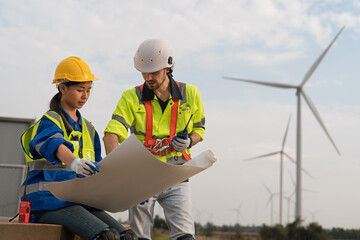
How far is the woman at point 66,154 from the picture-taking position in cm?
293

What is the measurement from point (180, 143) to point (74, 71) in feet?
3.45

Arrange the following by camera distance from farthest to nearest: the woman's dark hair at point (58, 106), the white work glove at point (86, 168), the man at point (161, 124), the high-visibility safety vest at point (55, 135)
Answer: the man at point (161, 124) < the woman's dark hair at point (58, 106) < the high-visibility safety vest at point (55, 135) < the white work glove at point (86, 168)

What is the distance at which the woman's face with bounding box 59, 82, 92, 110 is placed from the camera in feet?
11.3

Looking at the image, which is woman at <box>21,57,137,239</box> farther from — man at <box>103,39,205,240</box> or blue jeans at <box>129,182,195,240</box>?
blue jeans at <box>129,182,195,240</box>

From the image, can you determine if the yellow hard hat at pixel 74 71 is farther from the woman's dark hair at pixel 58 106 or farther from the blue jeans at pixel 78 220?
the blue jeans at pixel 78 220

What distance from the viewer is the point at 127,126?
14.0 feet

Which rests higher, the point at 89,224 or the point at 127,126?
the point at 127,126

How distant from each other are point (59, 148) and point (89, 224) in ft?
1.52

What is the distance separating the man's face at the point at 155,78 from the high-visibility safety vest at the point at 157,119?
153mm

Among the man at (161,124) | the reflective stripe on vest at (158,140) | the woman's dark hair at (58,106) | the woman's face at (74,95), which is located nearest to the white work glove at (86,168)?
the woman's dark hair at (58,106)

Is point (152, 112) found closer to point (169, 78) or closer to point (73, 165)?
point (169, 78)

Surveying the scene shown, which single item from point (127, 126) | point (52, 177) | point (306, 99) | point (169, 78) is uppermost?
point (306, 99)

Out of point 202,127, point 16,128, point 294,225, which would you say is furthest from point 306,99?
point 202,127

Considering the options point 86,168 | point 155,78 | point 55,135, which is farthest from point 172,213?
point 86,168
